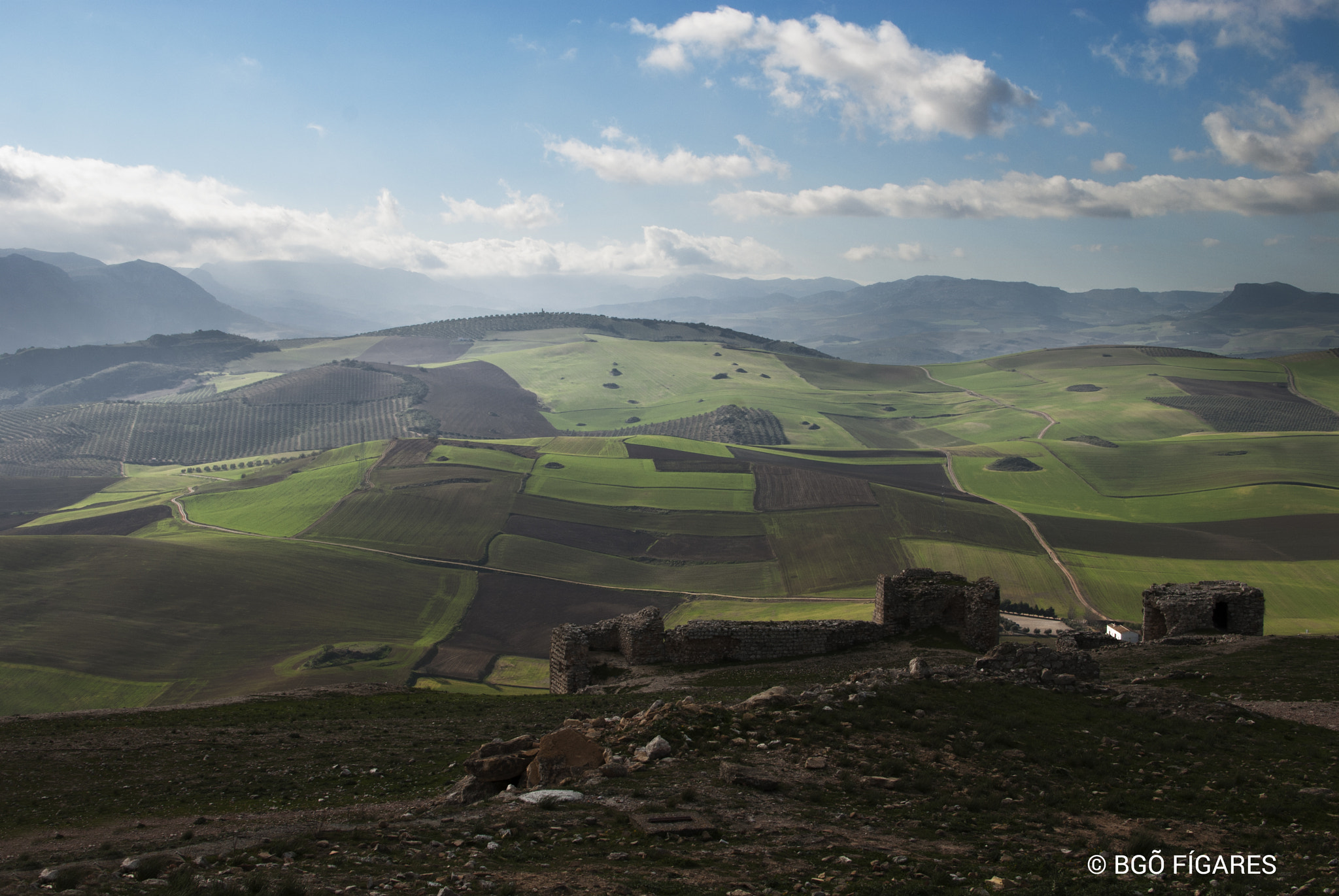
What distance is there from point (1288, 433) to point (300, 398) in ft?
627

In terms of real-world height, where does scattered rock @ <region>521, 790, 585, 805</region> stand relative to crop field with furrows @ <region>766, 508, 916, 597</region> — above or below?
above

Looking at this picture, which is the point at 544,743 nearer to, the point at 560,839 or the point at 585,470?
the point at 560,839

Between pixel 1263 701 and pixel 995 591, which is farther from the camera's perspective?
pixel 995 591

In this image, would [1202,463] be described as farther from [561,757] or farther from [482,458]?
[561,757]

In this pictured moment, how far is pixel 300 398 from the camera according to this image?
183250 mm

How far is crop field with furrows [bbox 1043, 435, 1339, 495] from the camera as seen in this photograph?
9862 cm

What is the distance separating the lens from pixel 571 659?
87.0 ft

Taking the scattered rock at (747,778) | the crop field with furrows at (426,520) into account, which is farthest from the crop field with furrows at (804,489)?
the scattered rock at (747,778)

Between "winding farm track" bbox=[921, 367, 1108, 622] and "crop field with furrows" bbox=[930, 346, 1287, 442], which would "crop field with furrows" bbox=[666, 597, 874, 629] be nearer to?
"winding farm track" bbox=[921, 367, 1108, 622]

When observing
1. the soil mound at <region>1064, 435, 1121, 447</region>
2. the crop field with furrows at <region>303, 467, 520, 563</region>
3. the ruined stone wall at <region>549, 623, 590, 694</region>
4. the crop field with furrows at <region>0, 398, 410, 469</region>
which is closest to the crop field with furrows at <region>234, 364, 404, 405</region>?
the crop field with furrows at <region>0, 398, 410, 469</region>

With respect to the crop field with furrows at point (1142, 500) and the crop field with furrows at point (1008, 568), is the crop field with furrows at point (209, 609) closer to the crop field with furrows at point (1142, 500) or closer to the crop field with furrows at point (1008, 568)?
the crop field with furrows at point (1008, 568)

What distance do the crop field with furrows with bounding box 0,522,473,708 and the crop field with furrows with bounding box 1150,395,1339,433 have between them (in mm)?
137157

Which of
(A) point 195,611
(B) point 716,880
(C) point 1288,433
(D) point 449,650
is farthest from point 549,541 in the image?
(C) point 1288,433

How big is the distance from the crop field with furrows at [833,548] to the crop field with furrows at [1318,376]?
120435mm
